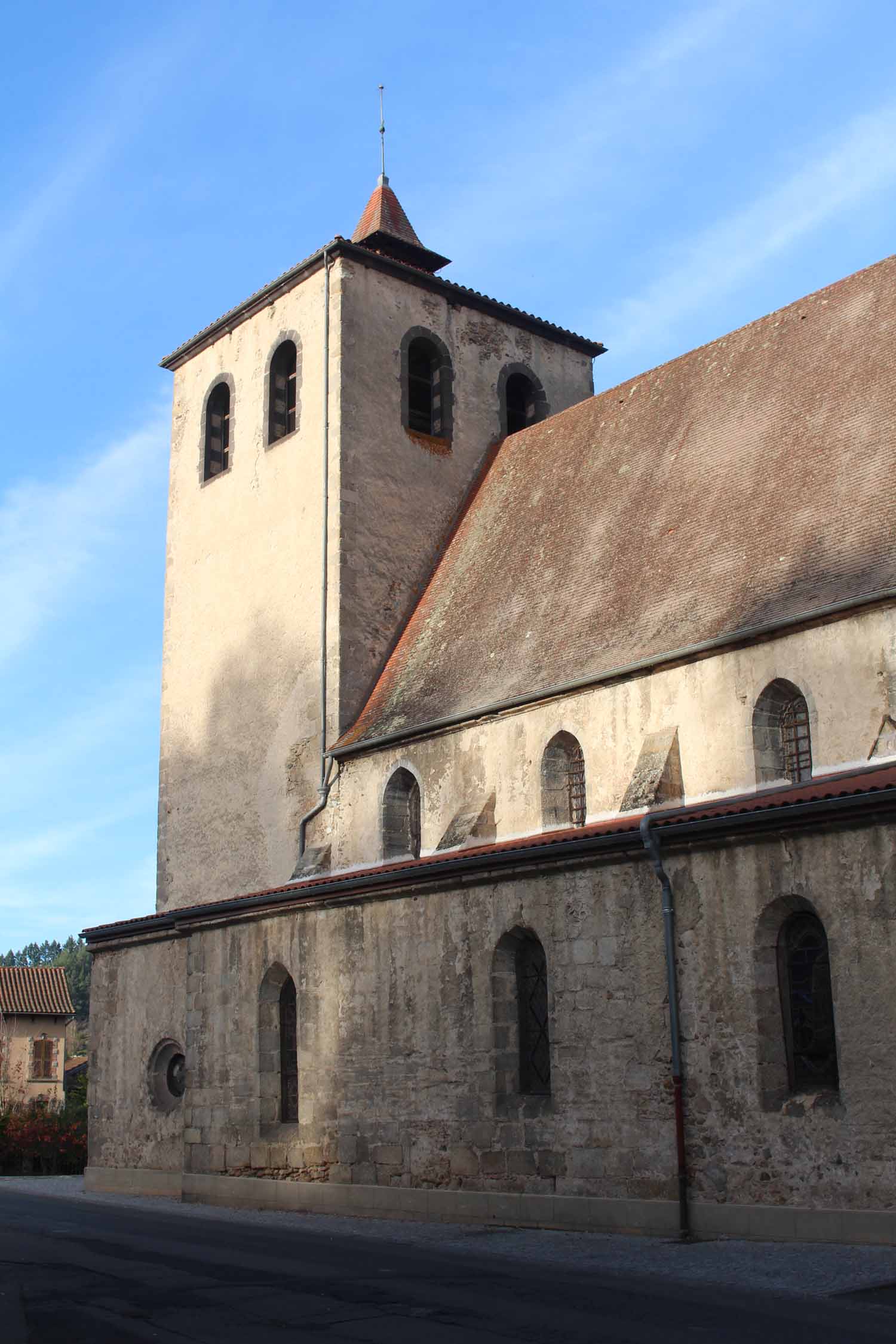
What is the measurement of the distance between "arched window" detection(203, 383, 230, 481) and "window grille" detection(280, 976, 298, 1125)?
1151 centimetres

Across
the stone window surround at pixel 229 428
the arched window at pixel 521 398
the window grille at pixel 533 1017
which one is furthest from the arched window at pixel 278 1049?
the arched window at pixel 521 398

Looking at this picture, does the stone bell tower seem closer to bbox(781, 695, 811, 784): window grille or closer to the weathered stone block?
the weathered stone block

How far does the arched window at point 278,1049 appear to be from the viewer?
55.5 ft

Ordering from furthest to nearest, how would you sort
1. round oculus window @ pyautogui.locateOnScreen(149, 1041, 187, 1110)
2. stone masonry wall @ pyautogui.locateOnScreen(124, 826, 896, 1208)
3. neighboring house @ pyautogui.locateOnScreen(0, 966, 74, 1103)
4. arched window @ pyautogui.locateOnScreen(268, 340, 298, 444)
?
1. neighboring house @ pyautogui.locateOnScreen(0, 966, 74, 1103)
2. arched window @ pyautogui.locateOnScreen(268, 340, 298, 444)
3. round oculus window @ pyautogui.locateOnScreen(149, 1041, 187, 1110)
4. stone masonry wall @ pyautogui.locateOnScreen(124, 826, 896, 1208)

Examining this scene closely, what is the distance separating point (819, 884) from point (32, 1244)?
24.2 feet

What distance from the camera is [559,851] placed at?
1340 cm

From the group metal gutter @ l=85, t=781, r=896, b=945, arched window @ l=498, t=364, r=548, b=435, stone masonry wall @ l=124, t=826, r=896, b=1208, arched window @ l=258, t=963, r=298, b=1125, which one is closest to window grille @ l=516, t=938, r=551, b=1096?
stone masonry wall @ l=124, t=826, r=896, b=1208

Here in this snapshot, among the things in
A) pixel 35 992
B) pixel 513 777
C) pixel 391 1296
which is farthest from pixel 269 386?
pixel 35 992

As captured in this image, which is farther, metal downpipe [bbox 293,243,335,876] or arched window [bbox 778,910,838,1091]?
metal downpipe [bbox 293,243,335,876]

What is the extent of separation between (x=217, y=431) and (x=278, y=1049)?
13.0m

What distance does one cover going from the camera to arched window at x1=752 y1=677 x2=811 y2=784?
15008 millimetres

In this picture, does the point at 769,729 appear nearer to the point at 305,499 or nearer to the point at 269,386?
the point at 305,499

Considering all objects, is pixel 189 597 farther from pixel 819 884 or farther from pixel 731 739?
pixel 819 884

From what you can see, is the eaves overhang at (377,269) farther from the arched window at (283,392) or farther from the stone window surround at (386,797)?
the stone window surround at (386,797)
